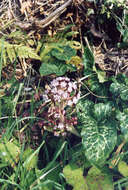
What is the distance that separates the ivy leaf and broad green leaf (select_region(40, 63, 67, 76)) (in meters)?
0.48

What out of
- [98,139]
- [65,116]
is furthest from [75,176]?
[65,116]

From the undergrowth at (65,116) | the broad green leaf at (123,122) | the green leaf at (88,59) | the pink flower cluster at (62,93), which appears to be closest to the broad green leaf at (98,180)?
the undergrowth at (65,116)

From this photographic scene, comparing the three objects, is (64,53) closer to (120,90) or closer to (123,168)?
(120,90)

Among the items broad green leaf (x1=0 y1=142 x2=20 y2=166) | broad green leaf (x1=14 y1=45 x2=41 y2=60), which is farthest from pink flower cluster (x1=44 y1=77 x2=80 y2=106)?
broad green leaf (x1=0 y1=142 x2=20 y2=166)

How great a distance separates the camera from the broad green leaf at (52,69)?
6.72 ft

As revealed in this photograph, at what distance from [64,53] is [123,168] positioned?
1.06m

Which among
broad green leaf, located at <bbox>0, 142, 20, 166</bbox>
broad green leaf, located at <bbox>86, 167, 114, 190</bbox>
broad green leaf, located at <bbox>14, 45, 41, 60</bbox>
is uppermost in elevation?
broad green leaf, located at <bbox>14, 45, 41, 60</bbox>

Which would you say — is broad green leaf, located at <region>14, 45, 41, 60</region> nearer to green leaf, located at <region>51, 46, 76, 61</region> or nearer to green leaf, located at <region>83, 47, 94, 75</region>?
green leaf, located at <region>51, 46, 76, 61</region>

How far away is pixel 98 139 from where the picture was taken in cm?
182

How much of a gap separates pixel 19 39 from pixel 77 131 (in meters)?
1.03

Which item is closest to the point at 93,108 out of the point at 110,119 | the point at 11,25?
the point at 110,119

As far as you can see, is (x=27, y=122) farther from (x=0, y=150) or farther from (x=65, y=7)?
(x=65, y=7)

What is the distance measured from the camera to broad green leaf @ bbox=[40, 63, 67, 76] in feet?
6.72

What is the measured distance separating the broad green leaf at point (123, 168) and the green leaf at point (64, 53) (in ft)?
3.11
